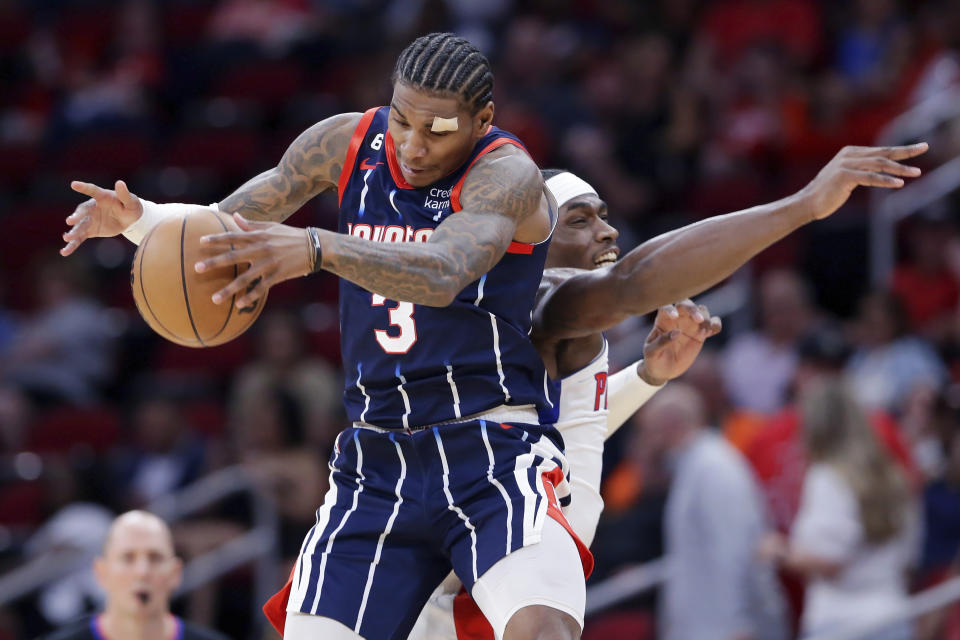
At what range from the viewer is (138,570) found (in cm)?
546

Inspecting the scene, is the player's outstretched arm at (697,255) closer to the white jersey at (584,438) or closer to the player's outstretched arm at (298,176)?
the white jersey at (584,438)

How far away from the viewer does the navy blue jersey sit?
12.8ft

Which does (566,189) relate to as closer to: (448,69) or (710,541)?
(448,69)


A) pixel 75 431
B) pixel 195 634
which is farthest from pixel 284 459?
pixel 195 634

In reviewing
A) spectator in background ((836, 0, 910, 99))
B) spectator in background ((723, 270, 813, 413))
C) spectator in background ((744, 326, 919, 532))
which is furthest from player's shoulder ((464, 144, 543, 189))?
spectator in background ((836, 0, 910, 99))

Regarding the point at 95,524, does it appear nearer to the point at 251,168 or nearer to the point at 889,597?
the point at 251,168

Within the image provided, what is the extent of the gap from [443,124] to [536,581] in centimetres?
118

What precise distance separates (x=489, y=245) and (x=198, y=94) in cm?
926

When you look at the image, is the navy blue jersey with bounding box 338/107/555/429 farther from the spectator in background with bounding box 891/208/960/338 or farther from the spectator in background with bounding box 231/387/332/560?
the spectator in background with bounding box 891/208/960/338

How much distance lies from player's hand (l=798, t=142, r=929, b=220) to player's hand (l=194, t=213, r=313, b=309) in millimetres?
1400

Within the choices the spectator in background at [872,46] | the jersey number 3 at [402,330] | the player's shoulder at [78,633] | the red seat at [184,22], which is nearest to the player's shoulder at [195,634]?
the player's shoulder at [78,633]

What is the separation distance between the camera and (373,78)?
37.4 ft

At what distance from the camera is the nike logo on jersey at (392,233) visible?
3920 millimetres

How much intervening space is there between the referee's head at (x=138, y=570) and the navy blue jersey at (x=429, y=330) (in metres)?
1.75
